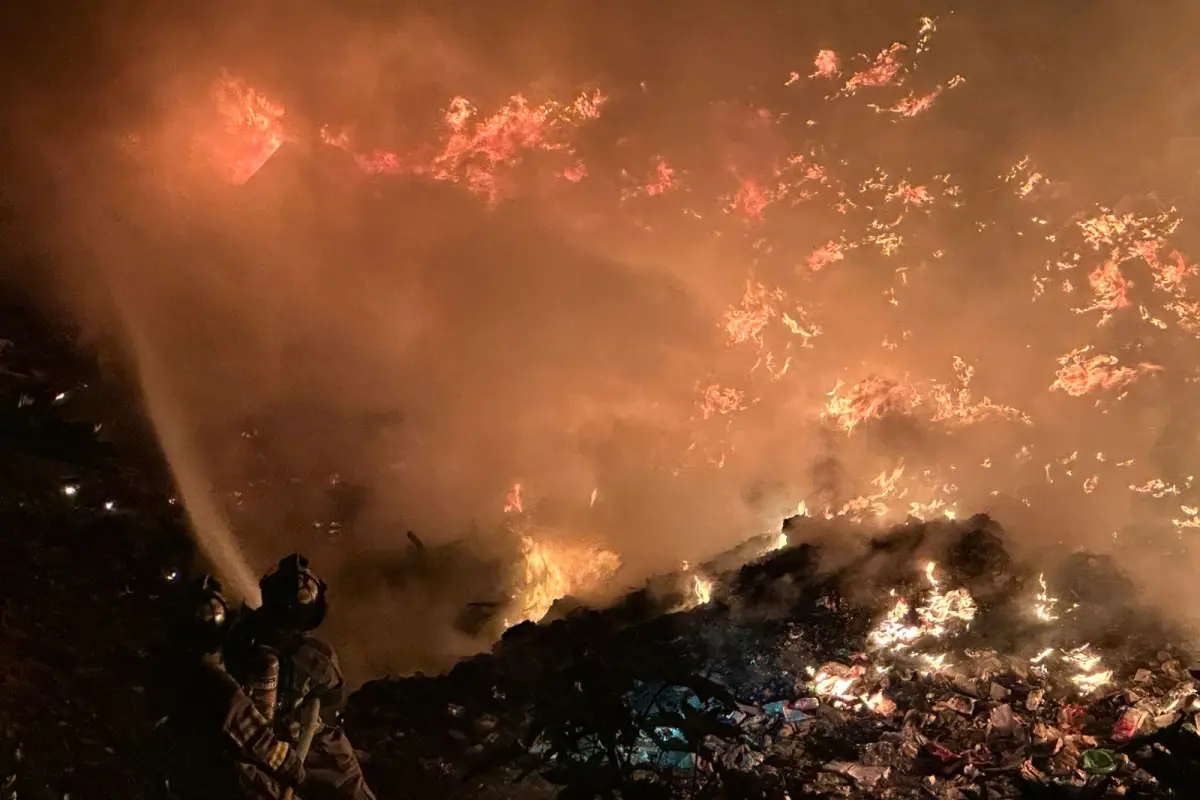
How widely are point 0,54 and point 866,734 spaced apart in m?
5.31

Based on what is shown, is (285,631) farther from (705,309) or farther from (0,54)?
(0,54)

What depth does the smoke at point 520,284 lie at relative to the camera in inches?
142

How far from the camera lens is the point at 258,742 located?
9.70 feet

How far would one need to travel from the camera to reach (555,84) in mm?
3729

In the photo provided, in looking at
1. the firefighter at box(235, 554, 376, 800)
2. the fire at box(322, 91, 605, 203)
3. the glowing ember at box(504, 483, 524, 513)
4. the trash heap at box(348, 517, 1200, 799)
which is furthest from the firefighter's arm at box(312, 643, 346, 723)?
the fire at box(322, 91, 605, 203)

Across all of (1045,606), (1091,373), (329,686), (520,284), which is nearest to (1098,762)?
(1045,606)

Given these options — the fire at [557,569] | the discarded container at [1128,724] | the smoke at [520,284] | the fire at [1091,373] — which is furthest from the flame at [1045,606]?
the fire at [557,569]

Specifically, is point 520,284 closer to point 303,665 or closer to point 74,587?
point 303,665

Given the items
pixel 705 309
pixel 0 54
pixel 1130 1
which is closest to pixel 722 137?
pixel 705 309

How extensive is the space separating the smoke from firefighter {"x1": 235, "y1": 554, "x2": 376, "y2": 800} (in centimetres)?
38

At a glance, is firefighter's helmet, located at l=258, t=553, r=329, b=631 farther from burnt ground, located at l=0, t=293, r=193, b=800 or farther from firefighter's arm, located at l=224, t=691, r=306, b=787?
burnt ground, located at l=0, t=293, r=193, b=800

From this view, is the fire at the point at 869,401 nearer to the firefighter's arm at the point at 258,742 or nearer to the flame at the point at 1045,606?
the flame at the point at 1045,606

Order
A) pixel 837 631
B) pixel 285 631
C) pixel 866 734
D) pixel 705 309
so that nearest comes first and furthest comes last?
1. pixel 285 631
2. pixel 866 734
3. pixel 837 631
4. pixel 705 309

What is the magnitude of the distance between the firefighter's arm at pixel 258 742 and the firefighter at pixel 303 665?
0.24ft
